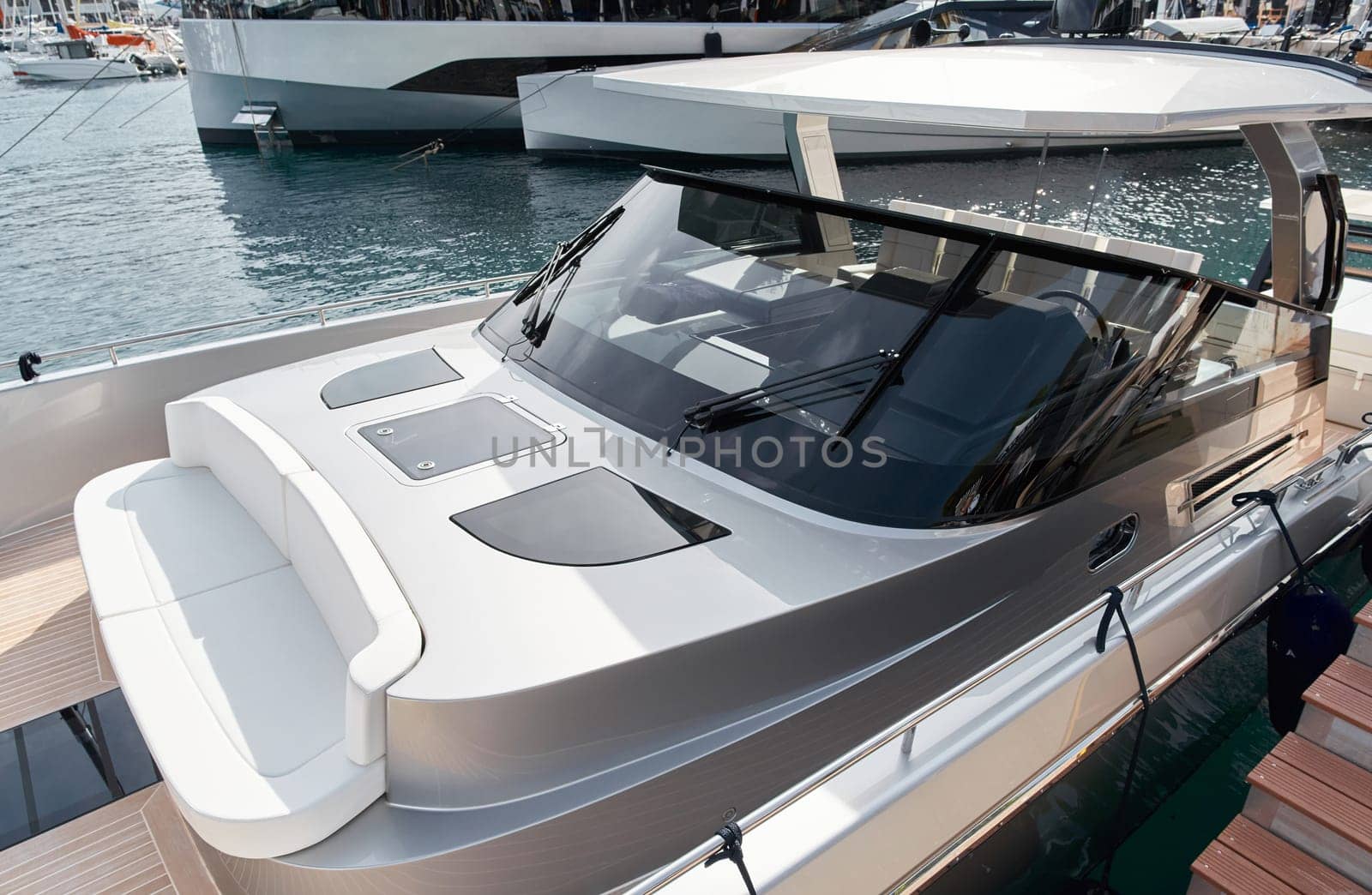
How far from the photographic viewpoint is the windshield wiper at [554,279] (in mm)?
2826

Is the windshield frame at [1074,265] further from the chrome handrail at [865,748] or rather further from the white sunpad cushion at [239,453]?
the white sunpad cushion at [239,453]

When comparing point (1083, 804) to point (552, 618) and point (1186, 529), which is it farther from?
point (552, 618)

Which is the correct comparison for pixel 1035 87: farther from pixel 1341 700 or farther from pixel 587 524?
pixel 1341 700

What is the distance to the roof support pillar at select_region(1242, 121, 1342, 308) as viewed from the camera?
3.17m

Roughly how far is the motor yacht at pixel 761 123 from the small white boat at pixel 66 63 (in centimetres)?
2835

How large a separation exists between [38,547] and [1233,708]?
13.9 ft

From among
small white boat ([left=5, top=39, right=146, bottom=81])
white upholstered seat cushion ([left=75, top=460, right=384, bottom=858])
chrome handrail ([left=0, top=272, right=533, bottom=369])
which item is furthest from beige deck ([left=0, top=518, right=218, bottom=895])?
small white boat ([left=5, top=39, right=146, bottom=81])

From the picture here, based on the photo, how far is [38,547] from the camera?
3.24m

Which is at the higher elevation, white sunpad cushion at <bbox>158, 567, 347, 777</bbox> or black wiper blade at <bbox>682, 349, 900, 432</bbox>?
black wiper blade at <bbox>682, 349, 900, 432</bbox>

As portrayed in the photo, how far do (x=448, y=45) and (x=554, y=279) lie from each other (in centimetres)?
1924

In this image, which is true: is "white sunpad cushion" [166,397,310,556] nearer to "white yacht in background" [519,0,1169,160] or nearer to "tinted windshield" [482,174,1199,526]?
"tinted windshield" [482,174,1199,526]

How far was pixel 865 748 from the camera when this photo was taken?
1677mm

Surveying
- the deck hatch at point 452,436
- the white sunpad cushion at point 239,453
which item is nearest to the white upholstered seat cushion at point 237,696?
the white sunpad cushion at point 239,453

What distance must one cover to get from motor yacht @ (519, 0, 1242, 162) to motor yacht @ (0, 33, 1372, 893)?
38.5 feet
